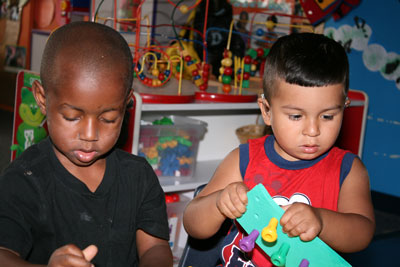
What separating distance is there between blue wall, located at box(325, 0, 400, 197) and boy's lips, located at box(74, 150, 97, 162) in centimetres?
234

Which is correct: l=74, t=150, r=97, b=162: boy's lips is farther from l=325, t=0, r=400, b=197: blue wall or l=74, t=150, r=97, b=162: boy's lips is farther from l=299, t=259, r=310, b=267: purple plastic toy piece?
l=325, t=0, r=400, b=197: blue wall

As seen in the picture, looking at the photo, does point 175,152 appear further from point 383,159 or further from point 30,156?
point 383,159

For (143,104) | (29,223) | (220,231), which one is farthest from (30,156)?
(143,104)

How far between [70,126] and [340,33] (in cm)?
253

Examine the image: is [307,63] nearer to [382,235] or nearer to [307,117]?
[307,117]

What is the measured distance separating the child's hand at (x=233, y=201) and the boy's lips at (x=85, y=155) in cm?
24

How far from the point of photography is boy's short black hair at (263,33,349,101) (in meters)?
0.92

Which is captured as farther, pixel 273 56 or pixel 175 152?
pixel 175 152

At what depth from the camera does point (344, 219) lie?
2.99 feet

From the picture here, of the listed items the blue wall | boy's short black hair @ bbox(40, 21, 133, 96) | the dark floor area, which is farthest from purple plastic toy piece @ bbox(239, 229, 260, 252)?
the blue wall

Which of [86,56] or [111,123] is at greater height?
[86,56]

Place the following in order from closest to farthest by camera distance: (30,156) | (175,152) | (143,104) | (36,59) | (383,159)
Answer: (30,156), (143,104), (175,152), (383,159), (36,59)

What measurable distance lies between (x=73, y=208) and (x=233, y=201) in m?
0.30

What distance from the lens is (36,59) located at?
410cm
